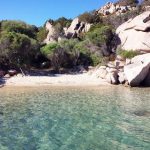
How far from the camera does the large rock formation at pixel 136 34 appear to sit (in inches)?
2124

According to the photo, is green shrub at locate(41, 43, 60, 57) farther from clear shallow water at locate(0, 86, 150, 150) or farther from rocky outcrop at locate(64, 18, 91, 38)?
clear shallow water at locate(0, 86, 150, 150)

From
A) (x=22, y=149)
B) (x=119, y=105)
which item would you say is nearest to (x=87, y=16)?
(x=119, y=105)

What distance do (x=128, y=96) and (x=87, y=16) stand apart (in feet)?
151

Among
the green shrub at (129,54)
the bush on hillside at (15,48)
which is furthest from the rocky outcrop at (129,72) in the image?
the bush on hillside at (15,48)

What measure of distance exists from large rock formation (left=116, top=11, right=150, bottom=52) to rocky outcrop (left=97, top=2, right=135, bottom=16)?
69.6 feet

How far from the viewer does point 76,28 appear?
75125mm

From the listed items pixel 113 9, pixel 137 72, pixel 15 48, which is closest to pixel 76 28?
pixel 113 9

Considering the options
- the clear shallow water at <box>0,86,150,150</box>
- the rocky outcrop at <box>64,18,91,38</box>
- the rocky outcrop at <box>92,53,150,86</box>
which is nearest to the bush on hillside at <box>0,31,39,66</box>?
the rocky outcrop at <box>92,53,150,86</box>

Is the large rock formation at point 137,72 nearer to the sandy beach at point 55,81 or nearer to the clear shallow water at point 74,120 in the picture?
the sandy beach at point 55,81

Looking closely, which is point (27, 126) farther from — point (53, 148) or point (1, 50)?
point (1, 50)

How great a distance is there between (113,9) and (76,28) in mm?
16352

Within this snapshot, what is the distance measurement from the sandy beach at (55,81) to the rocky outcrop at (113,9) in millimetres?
38896

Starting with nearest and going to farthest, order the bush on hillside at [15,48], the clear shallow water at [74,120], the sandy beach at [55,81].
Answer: the clear shallow water at [74,120], the sandy beach at [55,81], the bush on hillside at [15,48]

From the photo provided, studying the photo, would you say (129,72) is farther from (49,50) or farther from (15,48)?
(49,50)
